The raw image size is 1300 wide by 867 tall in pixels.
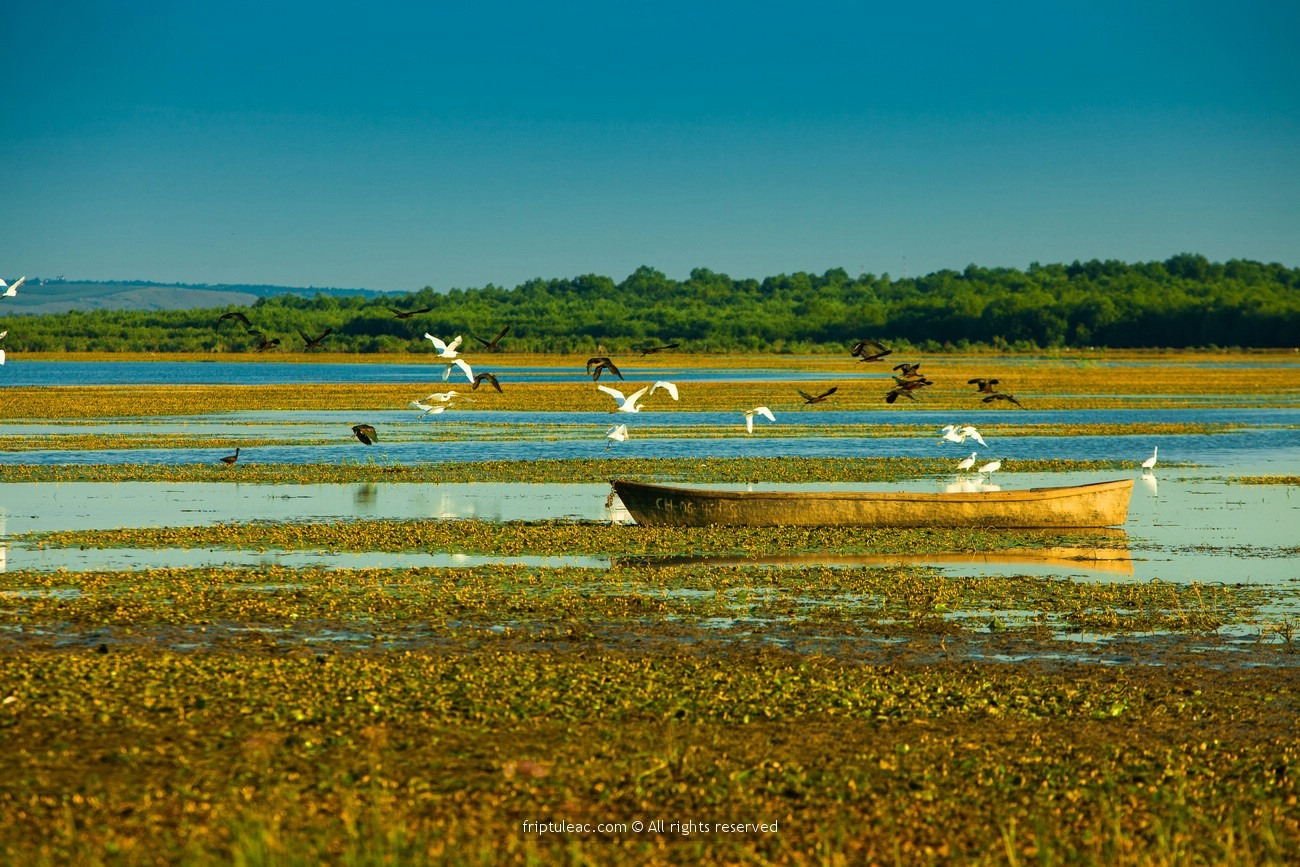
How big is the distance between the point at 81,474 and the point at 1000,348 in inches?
6209

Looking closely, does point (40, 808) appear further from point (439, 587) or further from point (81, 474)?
point (81, 474)

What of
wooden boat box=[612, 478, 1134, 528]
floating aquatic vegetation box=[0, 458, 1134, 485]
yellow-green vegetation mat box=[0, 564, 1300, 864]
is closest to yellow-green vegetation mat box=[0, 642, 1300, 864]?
yellow-green vegetation mat box=[0, 564, 1300, 864]

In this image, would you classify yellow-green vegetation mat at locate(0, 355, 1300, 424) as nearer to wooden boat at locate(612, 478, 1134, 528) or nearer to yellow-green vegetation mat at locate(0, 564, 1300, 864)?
wooden boat at locate(612, 478, 1134, 528)

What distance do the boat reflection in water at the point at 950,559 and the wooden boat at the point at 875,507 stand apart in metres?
1.84

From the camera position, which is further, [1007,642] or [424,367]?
[424,367]

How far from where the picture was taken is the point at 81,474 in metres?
36.2

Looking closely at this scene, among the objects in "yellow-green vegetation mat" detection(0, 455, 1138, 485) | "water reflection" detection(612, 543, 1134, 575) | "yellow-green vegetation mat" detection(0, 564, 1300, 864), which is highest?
"yellow-green vegetation mat" detection(0, 564, 1300, 864)

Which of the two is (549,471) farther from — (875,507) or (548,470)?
(875,507)

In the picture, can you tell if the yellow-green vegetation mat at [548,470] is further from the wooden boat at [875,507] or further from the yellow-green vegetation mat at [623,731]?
the yellow-green vegetation mat at [623,731]

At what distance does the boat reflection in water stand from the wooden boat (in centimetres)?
184

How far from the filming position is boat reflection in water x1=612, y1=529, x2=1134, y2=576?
2336cm

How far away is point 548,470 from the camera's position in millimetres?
38438

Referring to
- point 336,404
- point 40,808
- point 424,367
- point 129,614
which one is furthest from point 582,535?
point 424,367

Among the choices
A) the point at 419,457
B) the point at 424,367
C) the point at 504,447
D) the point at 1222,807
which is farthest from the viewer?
the point at 424,367
